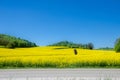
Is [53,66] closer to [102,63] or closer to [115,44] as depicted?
[102,63]

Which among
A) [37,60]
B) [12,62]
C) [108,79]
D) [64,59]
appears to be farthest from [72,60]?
[108,79]

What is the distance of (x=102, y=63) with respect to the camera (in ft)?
111

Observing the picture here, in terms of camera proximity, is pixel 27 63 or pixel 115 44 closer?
pixel 27 63

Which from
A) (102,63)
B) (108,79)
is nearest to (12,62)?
(102,63)

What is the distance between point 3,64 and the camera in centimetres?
3466

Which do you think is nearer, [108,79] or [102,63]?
[108,79]

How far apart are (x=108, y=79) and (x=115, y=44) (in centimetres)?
4882

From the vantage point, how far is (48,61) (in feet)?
113

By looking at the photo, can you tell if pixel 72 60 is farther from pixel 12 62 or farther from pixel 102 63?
pixel 12 62

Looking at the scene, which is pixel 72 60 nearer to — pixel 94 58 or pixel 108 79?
pixel 94 58

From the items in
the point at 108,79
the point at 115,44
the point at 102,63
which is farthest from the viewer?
the point at 115,44

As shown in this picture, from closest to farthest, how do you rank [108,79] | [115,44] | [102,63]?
[108,79], [102,63], [115,44]

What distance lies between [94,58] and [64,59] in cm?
285

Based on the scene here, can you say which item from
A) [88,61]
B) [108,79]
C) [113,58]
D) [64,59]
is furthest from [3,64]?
[108,79]
